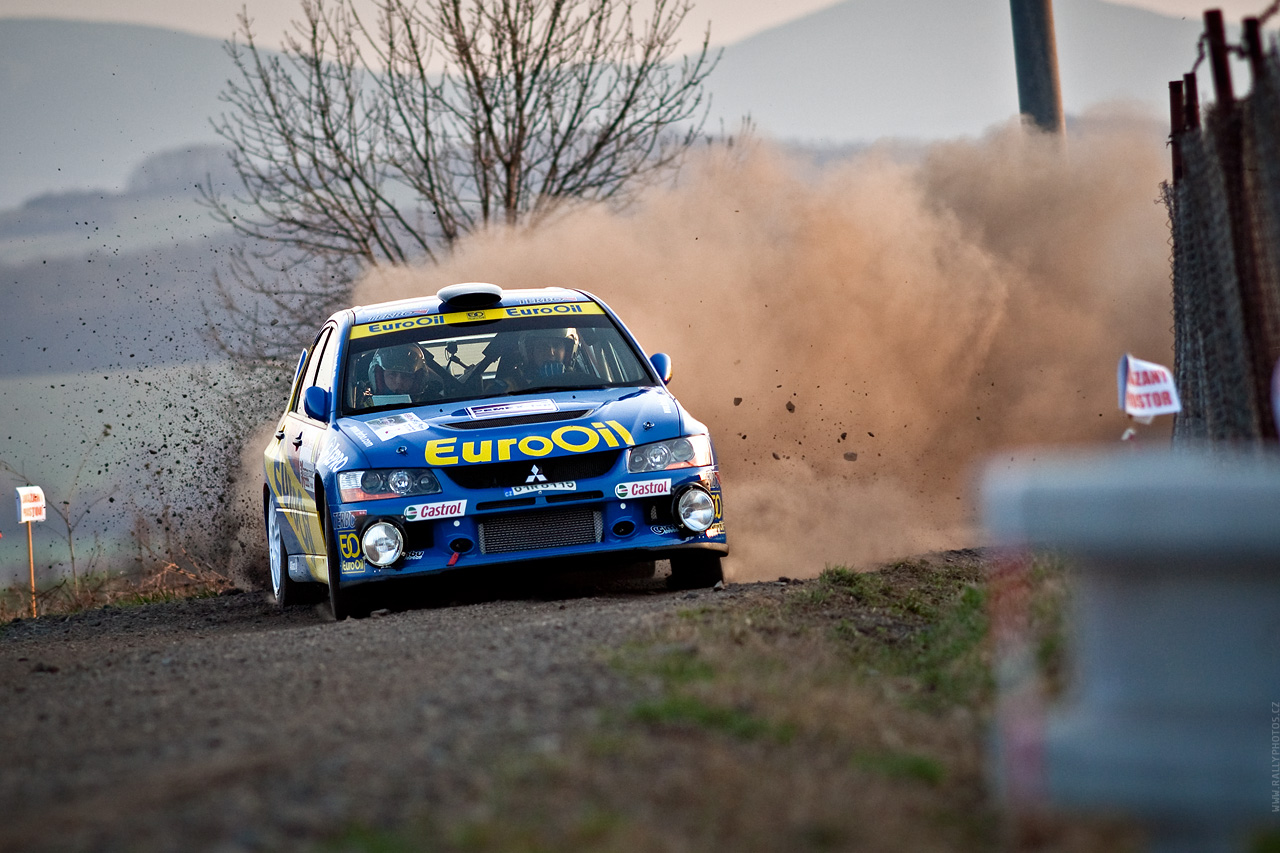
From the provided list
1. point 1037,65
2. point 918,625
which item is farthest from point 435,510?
point 1037,65

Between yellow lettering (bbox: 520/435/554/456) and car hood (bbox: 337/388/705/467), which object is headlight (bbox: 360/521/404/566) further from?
yellow lettering (bbox: 520/435/554/456)

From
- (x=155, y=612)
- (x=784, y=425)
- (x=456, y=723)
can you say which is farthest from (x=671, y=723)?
(x=784, y=425)

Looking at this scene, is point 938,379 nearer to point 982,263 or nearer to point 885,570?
point 982,263

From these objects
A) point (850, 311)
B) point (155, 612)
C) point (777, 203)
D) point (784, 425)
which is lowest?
point (155, 612)

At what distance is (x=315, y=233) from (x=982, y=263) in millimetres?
9290

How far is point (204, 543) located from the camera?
562 inches

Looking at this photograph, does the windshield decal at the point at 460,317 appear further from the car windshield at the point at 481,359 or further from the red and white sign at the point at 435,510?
the red and white sign at the point at 435,510

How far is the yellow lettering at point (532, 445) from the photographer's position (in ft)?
23.2

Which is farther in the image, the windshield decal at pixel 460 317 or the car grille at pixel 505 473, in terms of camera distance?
the windshield decal at pixel 460 317

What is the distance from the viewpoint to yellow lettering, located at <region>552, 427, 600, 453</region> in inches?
281

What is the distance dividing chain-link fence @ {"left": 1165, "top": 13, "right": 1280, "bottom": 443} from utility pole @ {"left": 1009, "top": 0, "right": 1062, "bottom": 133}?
11.7 m

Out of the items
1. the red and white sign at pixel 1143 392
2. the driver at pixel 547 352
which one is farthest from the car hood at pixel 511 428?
the red and white sign at pixel 1143 392

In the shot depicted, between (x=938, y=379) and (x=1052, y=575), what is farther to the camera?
(x=938, y=379)

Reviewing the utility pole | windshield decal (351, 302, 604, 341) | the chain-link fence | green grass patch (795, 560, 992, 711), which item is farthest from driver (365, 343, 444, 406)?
the utility pole
